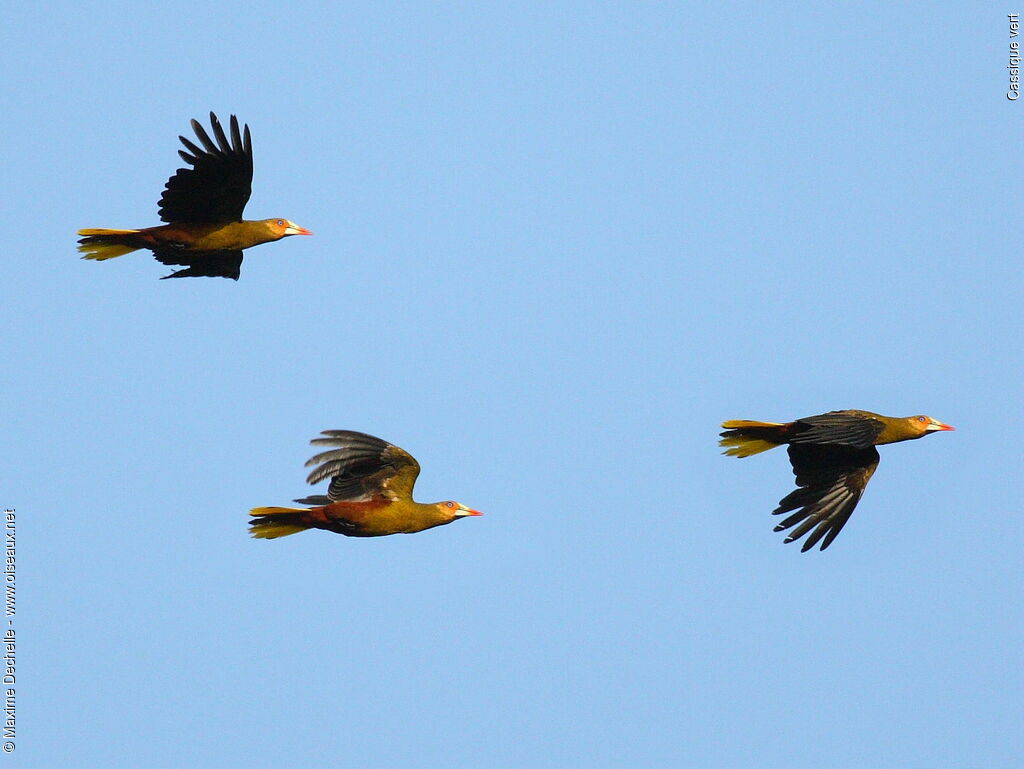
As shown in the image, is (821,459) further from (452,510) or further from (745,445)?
(452,510)

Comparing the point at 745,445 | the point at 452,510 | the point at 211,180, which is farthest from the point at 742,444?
the point at 211,180

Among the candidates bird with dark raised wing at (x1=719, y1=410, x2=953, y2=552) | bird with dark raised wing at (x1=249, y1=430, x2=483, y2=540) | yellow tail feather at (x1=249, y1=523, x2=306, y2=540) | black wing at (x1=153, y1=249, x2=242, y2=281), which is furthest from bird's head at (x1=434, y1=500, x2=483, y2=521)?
black wing at (x1=153, y1=249, x2=242, y2=281)

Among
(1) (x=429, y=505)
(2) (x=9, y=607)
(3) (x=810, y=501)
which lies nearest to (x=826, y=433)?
(3) (x=810, y=501)

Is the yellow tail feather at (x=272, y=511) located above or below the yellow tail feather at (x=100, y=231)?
below

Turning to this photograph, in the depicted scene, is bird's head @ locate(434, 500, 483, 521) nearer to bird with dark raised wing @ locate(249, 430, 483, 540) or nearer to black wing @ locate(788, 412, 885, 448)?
bird with dark raised wing @ locate(249, 430, 483, 540)

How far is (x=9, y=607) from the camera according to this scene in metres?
16.3

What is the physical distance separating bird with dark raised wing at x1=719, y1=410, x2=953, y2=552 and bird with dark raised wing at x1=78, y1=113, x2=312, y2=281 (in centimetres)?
495

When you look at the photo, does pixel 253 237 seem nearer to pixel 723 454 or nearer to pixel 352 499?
pixel 352 499

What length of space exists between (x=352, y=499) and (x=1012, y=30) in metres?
10.3

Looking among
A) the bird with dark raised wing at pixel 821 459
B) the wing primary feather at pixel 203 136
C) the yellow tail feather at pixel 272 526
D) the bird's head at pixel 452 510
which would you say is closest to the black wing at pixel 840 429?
the bird with dark raised wing at pixel 821 459

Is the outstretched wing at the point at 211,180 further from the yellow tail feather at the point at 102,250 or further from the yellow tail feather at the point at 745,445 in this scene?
the yellow tail feather at the point at 745,445

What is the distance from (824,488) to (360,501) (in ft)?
15.3

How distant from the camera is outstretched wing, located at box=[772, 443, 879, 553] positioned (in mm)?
15703

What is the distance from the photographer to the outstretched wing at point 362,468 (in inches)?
559
